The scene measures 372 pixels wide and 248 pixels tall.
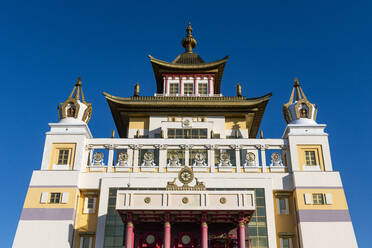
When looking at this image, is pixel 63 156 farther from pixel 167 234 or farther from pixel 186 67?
pixel 186 67

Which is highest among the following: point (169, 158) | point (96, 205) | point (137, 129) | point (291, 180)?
point (137, 129)

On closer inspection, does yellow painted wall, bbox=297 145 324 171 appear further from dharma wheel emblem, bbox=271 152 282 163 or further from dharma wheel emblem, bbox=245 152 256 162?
dharma wheel emblem, bbox=245 152 256 162

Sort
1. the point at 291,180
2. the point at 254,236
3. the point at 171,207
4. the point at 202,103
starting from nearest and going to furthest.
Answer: the point at 171,207 < the point at 254,236 < the point at 291,180 < the point at 202,103

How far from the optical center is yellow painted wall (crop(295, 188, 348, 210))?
29609 mm

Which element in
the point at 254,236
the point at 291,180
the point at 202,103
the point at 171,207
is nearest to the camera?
the point at 171,207

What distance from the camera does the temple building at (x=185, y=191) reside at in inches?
1086

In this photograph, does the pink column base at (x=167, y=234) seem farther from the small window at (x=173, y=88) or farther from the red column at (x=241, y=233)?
the small window at (x=173, y=88)

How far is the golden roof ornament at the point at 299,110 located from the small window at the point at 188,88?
11.4 metres

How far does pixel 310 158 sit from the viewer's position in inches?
1258

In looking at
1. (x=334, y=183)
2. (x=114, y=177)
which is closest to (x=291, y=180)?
(x=334, y=183)

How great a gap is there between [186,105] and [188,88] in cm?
572

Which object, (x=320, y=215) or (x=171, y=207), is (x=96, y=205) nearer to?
(x=171, y=207)

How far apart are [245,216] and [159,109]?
48.5 feet

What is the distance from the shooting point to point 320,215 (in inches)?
1155
